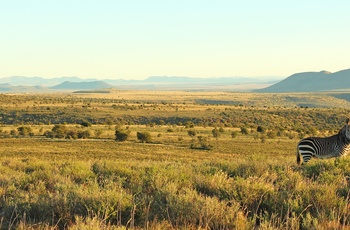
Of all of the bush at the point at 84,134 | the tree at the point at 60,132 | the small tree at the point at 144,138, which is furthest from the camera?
the bush at the point at 84,134

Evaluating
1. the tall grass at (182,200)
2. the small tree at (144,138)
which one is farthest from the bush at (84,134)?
the tall grass at (182,200)

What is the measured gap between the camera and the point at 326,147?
542 inches

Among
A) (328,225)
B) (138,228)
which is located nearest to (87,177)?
(138,228)

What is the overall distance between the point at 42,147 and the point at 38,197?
92.0ft

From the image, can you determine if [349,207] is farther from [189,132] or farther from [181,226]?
[189,132]

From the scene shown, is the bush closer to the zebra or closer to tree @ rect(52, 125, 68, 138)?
tree @ rect(52, 125, 68, 138)

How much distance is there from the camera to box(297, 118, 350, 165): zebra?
43.6 feet

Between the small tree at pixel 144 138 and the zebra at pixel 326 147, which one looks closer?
the zebra at pixel 326 147

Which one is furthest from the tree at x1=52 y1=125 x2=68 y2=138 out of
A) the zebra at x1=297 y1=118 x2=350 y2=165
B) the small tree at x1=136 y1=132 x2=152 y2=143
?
the zebra at x1=297 y1=118 x2=350 y2=165

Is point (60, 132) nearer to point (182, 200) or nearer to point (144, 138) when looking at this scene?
point (144, 138)

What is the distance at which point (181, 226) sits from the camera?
646 cm

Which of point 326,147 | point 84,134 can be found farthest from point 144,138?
point 326,147

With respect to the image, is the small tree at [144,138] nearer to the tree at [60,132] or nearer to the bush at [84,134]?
the bush at [84,134]

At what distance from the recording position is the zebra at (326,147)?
43.6 feet
